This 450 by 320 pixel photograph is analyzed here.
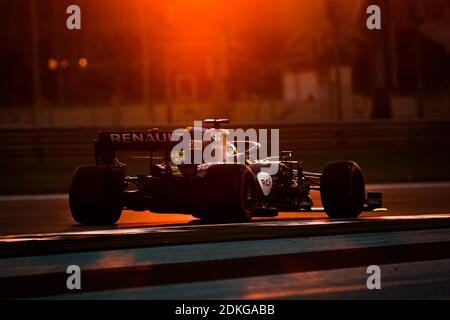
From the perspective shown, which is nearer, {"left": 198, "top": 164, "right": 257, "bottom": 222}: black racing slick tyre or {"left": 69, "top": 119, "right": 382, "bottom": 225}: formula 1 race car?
{"left": 198, "top": 164, "right": 257, "bottom": 222}: black racing slick tyre

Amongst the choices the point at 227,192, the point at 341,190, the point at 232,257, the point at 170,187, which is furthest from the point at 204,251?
the point at 341,190

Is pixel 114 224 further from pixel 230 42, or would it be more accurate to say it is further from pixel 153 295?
pixel 230 42

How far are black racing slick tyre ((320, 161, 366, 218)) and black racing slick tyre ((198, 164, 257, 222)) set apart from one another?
1.30 metres

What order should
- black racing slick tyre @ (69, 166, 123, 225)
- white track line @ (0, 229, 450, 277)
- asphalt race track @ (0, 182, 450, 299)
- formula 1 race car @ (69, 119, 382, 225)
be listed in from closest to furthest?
asphalt race track @ (0, 182, 450, 299) → white track line @ (0, 229, 450, 277) → formula 1 race car @ (69, 119, 382, 225) → black racing slick tyre @ (69, 166, 123, 225)

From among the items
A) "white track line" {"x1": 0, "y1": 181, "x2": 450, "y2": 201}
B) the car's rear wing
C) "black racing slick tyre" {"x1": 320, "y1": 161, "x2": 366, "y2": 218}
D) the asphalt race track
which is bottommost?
"white track line" {"x1": 0, "y1": 181, "x2": 450, "y2": 201}

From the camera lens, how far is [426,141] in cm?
3419

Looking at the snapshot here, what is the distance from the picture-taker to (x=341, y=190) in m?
13.9

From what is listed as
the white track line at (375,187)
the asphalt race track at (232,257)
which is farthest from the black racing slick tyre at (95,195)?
the white track line at (375,187)

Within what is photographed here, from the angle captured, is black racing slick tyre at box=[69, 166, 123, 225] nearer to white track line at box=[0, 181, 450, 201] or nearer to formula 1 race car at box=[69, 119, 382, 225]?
formula 1 race car at box=[69, 119, 382, 225]

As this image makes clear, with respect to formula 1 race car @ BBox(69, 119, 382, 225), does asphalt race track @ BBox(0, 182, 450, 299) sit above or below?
below

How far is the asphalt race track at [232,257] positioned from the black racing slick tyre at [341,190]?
0.29 meters

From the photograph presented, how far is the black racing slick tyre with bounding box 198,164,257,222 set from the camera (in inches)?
504

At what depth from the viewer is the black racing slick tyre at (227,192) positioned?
1279 centimetres

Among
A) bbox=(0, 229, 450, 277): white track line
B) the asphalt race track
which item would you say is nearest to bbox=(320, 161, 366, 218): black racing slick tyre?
the asphalt race track
